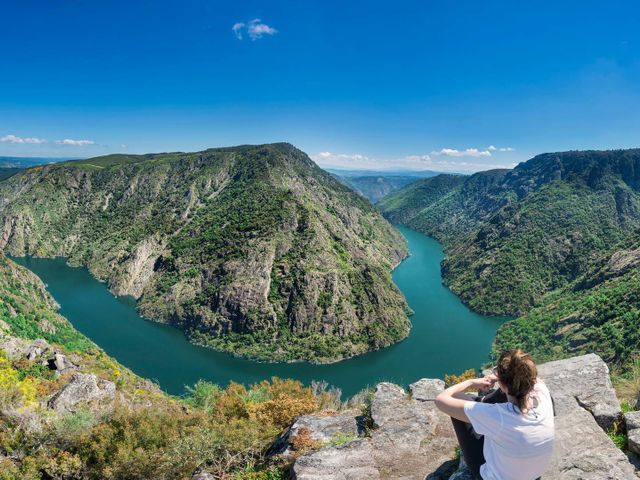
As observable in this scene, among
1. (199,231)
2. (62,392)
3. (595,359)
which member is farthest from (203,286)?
(595,359)

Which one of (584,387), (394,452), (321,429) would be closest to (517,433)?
(584,387)

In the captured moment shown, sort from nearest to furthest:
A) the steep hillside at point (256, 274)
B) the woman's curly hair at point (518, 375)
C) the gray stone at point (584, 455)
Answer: the woman's curly hair at point (518, 375), the gray stone at point (584, 455), the steep hillside at point (256, 274)

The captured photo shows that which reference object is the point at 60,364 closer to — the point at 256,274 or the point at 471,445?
the point at 471,445

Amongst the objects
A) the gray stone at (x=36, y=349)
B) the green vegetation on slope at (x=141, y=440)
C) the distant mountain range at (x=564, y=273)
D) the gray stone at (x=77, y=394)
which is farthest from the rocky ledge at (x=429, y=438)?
the distant mountain range at (x=564, y=273)

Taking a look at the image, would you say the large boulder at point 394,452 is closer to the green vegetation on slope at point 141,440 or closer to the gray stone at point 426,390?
Result: the gray stone at point 426,390

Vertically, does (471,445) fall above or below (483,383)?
below

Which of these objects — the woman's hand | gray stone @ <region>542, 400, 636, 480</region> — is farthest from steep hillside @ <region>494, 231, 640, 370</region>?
the woman's hand

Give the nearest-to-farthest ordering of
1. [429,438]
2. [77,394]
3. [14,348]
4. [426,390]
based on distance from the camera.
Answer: [429,438]
[426,390]
[77,394]
[14,348]
